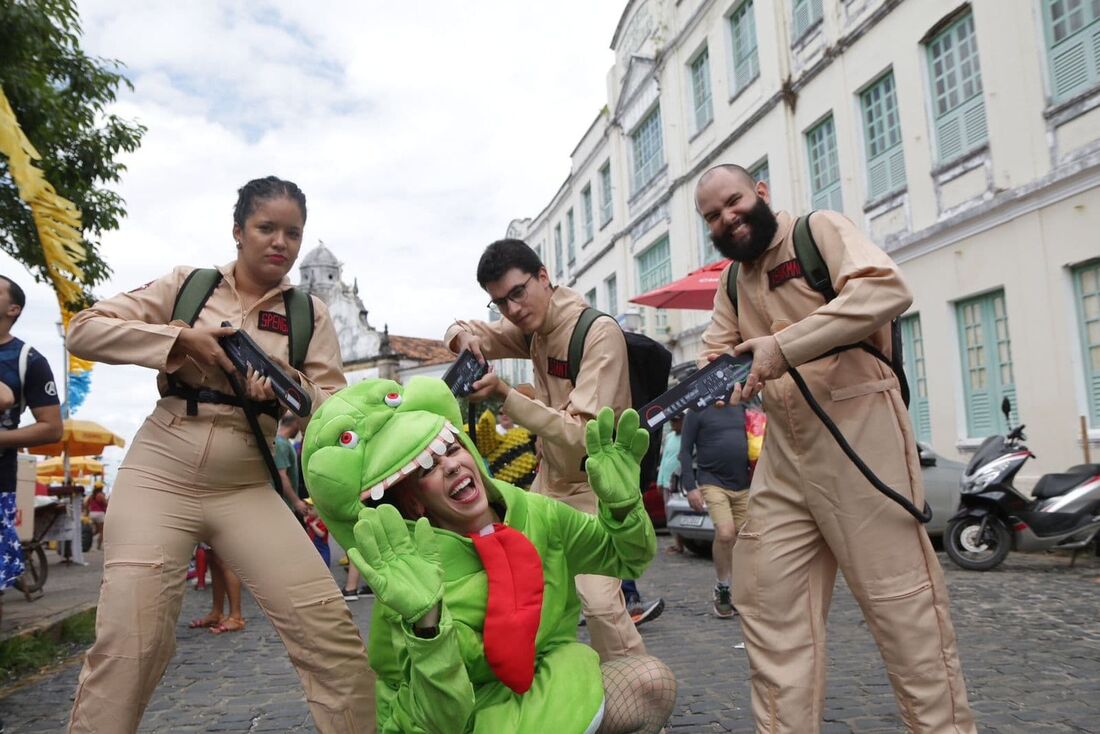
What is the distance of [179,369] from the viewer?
293 cm

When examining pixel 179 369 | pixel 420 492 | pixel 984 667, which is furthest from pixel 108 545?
pixel 984 667

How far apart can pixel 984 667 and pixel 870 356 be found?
101 inches

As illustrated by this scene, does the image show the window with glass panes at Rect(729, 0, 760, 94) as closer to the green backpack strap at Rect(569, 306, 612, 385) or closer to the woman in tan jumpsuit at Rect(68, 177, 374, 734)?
the green backpack strap at Rect(569, 306, 612, 385)

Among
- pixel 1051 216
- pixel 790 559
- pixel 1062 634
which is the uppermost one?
pixel 1051 216

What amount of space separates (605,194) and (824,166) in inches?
495

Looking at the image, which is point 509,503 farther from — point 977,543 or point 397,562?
point 977,543

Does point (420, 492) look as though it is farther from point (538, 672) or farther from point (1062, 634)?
point (1062, 634)

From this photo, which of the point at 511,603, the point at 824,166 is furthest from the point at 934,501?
the point at 511,603

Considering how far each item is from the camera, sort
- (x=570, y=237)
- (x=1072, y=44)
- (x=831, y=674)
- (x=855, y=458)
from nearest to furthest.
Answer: (x=855, y=458) < (x=831, y=674) < (x=1072, y=44) < (x=570, y=237)

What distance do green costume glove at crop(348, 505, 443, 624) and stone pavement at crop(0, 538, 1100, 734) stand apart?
2262mm

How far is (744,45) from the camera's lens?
57.7 feet

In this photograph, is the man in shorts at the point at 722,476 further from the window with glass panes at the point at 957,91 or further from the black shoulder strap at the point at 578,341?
the window with glass panes at the point at 957,91

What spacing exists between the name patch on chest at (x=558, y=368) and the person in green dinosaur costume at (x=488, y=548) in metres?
1.08

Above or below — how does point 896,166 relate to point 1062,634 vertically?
above
